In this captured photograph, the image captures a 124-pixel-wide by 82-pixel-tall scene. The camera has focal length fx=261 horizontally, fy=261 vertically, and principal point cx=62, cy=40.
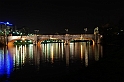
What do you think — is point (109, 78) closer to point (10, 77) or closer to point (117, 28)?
point (10, 77)

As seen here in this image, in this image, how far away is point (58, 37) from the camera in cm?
A: 12100

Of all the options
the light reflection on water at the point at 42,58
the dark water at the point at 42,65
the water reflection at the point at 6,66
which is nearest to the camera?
the dark water at the point at 42,65

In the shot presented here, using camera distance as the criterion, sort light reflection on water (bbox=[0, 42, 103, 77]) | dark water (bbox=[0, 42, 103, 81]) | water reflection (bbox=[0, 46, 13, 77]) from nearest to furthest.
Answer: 1. dark water (bbox=[0, 42, 103, 81])
2. water reflection (bbox=[0, 46, 13, 77])
3. light reflection on water (bbox=[0, 42, 103, 77])

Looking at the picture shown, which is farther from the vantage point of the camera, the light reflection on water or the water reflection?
the light reflection on water

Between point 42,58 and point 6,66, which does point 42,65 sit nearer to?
point 6,66

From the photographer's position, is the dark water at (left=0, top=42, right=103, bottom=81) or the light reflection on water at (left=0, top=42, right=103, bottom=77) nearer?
the dark water at (left=0, top=42, right=103, bottom=81)

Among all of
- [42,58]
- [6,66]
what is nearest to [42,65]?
[6,66]

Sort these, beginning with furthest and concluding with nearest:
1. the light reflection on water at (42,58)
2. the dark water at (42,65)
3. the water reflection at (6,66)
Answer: the light reflection on water at (42,58), the water reflection at (6,66), the dark water at (42,65)

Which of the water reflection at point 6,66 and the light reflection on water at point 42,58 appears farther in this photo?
the light reflection on water at point 42,58

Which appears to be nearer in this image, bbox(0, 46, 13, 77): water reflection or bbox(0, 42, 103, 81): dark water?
bbox(0, 42, 103, 81): dark water

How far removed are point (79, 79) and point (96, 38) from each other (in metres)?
99.8

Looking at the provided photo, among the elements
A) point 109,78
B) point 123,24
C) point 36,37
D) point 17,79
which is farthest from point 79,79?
point 36,37

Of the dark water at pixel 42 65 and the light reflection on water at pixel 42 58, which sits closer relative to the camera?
the dark water at pixel 42 65

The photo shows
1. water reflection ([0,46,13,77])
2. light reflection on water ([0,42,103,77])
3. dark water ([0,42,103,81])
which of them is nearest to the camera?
dark water ([0,42,103,81])
